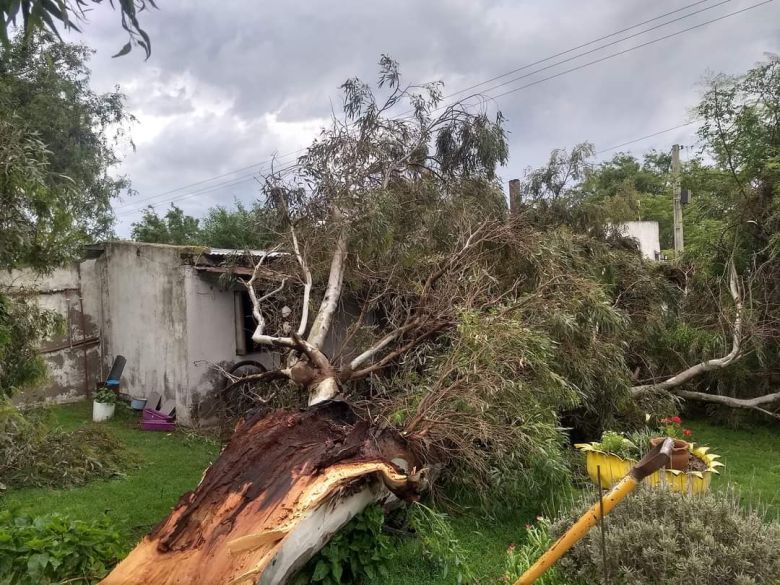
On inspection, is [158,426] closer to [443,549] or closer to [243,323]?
[243,323]

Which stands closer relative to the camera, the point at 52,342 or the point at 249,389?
the point at 249,389

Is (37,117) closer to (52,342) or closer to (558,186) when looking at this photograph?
(52,342)

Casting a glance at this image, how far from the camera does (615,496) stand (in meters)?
2.42

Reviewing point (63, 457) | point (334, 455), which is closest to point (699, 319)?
point (334, 455)

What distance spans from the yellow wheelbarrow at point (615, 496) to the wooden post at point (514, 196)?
19.9 feet

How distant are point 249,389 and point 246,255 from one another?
2015mm

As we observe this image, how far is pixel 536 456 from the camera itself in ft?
14.0

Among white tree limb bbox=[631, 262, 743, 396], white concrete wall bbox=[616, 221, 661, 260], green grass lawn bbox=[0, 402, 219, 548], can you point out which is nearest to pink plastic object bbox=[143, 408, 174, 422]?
green grass lawn bbox=[0, 402, 219, 548]

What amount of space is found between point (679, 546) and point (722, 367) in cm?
522

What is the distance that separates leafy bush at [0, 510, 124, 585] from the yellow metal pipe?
84.7 inches

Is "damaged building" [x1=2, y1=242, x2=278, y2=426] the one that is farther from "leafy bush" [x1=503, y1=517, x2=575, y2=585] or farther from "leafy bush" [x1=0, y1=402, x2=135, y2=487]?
"leafy bush" [x1=503, y1=517, x2=575, y2=585]

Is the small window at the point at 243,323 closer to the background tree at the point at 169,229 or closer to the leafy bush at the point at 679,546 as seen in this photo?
the leafy bush at the point at 679,546

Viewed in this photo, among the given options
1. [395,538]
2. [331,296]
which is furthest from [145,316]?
[395,538]

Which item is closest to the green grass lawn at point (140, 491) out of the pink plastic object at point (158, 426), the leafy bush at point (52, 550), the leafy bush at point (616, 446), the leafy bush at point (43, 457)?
the leafy bush at point (43, 457)
